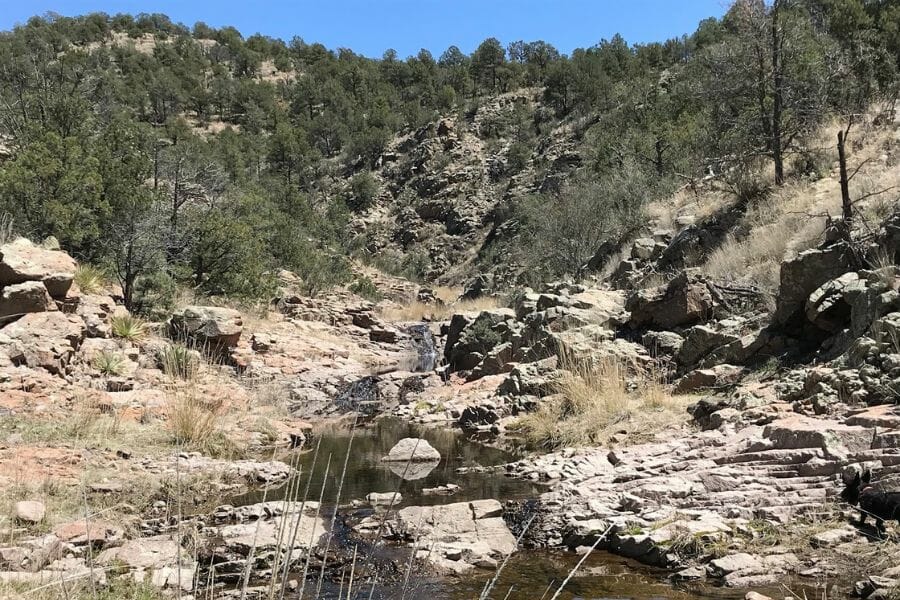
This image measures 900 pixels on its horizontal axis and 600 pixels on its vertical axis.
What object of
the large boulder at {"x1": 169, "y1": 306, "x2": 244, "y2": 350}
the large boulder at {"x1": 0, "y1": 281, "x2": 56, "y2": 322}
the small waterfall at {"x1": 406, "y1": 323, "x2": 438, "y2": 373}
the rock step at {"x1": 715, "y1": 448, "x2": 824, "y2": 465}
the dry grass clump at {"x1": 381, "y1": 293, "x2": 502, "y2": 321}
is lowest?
the small waterfall at {"x1": 406, "y1": 323, "x2": 438, "y2": 373}

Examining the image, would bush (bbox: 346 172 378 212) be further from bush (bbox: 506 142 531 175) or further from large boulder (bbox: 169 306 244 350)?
large boulder (bbox: 169 306 244 350)

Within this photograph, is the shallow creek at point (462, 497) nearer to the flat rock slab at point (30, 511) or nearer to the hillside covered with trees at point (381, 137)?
the flat rock slab at point (30, 511)

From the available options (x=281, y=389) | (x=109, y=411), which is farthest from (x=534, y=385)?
(x=109, y=411)

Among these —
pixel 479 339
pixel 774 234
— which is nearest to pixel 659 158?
pixel 479 339

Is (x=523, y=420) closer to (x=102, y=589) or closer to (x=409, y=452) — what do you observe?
(x=409, y=452)

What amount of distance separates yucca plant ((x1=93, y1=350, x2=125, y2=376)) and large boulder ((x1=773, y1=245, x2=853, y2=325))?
32.8 feet

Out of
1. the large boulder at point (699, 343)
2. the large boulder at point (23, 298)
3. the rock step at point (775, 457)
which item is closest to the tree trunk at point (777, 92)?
the large boulder at point (699, 343)

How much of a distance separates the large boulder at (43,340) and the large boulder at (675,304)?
9.30 m

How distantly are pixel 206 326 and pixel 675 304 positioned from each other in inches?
370

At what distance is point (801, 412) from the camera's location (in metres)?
7.19

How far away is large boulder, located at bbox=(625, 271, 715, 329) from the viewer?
11.3m

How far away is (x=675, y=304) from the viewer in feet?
37.8

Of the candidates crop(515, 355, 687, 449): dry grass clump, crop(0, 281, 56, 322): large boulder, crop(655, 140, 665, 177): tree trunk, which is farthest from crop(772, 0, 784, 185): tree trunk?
crop(0, 281, 56, 322): large boulder

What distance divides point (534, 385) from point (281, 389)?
5418mm
